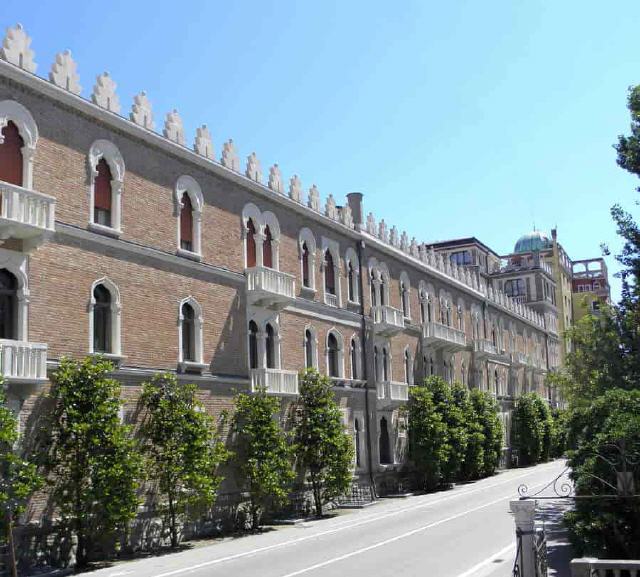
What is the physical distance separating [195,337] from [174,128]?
6.25m

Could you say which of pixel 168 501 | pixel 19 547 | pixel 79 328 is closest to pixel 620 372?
pixel 168 501

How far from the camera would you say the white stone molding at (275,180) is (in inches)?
1167

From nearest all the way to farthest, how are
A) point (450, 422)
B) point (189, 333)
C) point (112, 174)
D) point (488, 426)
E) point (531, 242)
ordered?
point (112, 174)
point (189, 333)
point (450, 422)
point (488, 426)
point (531, 242)

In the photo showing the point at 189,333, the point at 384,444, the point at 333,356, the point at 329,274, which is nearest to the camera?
the point at 189,333

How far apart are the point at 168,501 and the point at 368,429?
13.7 meters

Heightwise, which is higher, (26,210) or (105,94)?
(105,94)

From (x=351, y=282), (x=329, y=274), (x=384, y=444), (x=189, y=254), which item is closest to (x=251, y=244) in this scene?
(x=189, y=254)

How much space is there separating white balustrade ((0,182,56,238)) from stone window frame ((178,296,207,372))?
6034 millimetres

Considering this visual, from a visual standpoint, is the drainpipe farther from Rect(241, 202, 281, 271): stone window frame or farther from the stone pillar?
the stone pillar

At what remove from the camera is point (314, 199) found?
32625mm

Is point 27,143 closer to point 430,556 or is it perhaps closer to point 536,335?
point 430,556

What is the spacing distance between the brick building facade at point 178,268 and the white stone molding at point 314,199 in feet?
0.41

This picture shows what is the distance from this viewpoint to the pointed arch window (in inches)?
1129

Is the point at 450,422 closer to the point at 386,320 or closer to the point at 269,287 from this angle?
the point at 386,320
